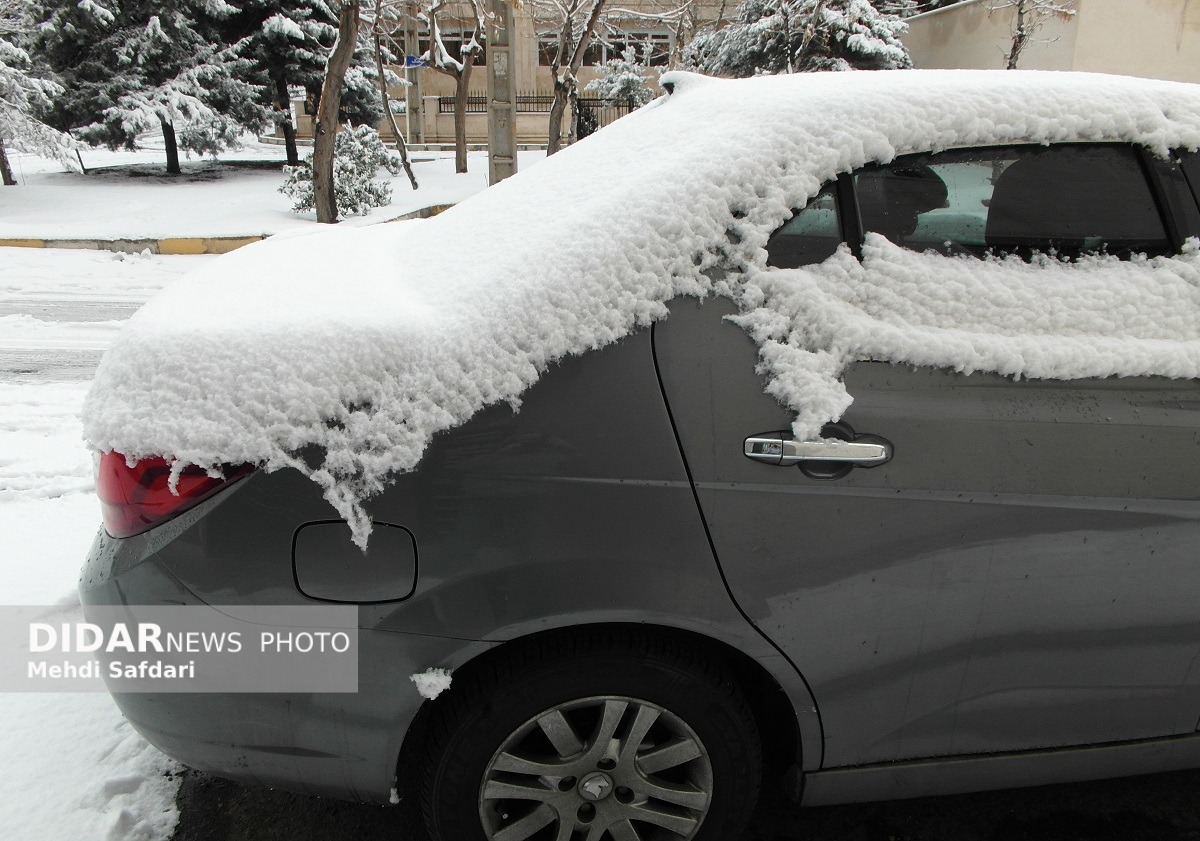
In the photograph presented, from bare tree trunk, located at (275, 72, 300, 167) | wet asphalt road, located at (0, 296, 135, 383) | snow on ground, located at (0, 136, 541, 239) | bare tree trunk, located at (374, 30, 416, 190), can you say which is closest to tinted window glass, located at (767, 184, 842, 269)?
wet asphalt road, located at (0, 296, 135, 383)

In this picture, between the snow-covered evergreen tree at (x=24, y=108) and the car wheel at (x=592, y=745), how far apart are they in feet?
56.8

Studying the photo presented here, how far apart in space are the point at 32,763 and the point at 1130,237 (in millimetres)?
2993

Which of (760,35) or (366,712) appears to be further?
(760,35)

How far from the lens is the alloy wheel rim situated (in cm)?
171

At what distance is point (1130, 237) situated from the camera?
181 centimetres

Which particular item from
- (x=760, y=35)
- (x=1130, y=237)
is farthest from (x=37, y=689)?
(x=760, y=35)

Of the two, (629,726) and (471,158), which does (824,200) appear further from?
(471,158)

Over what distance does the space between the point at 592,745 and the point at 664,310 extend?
2.92 ft

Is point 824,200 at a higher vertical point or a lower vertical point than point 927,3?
lower

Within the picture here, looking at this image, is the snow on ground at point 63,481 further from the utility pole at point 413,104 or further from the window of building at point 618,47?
the window of building at point 618,47

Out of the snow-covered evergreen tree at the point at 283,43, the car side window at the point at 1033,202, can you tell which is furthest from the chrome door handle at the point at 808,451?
the snow-covered evergreen tree at the point at 283,43

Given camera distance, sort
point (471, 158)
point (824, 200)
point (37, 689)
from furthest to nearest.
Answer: point (471, 158), point (37, 689), point (824, 200)

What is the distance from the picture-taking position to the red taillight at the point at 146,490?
1606 millimetres

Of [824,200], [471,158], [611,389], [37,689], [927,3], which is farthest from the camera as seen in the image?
[471,158]
